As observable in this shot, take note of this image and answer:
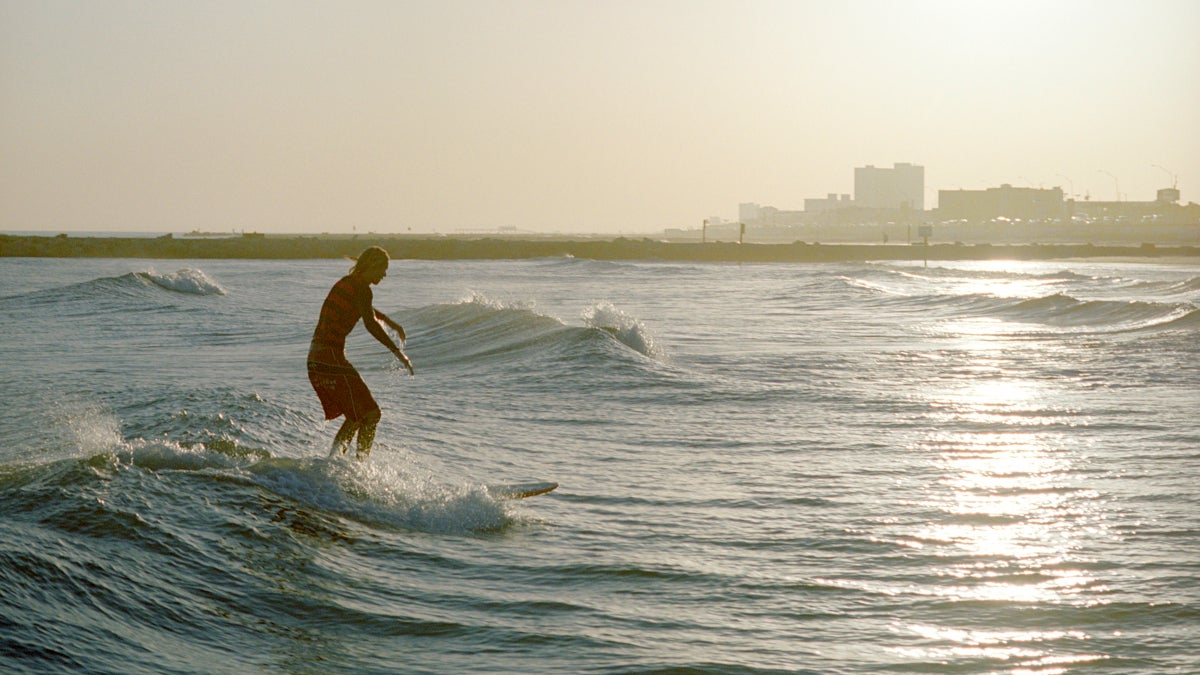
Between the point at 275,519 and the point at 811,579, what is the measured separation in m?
3.30

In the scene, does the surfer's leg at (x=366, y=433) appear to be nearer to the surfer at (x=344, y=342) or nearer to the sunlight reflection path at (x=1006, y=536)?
the surfer at (x=344, y=342)

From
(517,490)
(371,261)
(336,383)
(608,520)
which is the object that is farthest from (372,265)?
(608,520)

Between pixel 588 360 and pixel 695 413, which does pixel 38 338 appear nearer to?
pixel 588 360

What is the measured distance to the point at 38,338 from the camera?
22.3m

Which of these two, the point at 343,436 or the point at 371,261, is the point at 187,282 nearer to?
the point at 343,436

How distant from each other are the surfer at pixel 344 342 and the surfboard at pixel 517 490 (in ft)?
3.31

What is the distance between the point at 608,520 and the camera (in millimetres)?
8617

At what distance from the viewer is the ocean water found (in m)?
5.94

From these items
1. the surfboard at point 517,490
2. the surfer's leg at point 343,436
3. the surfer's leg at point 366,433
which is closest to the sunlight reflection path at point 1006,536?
the surfboard at point 517,490

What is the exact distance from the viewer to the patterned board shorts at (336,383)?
29.1 ft

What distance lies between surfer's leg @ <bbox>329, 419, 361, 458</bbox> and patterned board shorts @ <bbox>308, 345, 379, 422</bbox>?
75mm

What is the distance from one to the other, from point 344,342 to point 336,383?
0.97 ft

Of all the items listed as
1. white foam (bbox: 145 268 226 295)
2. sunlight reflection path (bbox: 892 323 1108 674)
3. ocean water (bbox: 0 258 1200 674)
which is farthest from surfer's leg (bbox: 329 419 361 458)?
white foam (bbox: 145 268 226 295)

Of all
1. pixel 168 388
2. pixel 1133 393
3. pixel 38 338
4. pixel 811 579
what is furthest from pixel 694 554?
pixel 38 338
